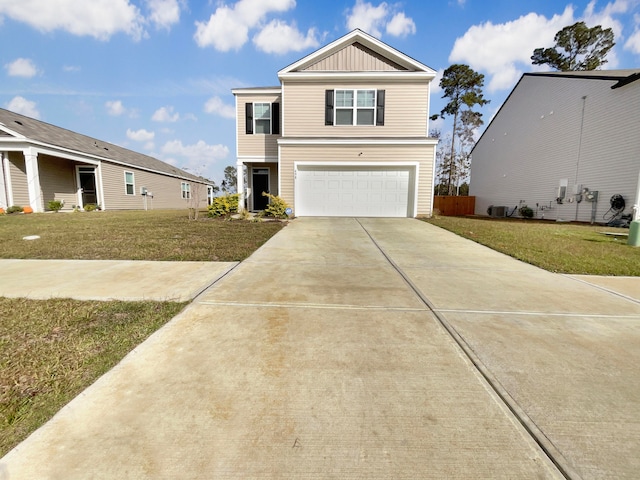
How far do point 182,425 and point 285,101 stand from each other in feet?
43.7

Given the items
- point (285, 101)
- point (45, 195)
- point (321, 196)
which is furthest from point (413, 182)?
point (45, 195)

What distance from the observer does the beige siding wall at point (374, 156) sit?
1211 cm

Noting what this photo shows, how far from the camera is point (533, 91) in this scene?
54.9ft

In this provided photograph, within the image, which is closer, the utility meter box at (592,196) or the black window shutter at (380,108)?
the black window shutter at (380,108)

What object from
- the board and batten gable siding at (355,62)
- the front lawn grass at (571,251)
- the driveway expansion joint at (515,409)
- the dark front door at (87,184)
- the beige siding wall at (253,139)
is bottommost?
the driveway expansion joint at (515,409)

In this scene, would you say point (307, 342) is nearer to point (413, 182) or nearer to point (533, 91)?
point (413, 182)

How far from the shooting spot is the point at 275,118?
45.2ft

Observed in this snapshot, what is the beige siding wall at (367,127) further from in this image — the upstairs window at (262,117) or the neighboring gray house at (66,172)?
the neighboring gray house at (66,172)

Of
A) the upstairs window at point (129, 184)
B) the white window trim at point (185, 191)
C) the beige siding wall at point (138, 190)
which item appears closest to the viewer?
the beige siding wall at point (138, 190)

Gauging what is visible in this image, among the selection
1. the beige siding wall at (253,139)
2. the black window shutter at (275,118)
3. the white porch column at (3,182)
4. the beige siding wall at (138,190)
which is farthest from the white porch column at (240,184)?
the white porch column at (3,182)

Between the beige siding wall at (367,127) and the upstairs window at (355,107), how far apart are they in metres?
0.21

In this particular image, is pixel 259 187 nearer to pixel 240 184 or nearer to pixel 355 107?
pixel 240 184

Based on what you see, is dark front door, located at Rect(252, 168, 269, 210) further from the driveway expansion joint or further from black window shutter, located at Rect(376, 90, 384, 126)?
the driveway expansion joint

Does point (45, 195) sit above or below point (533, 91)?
below
